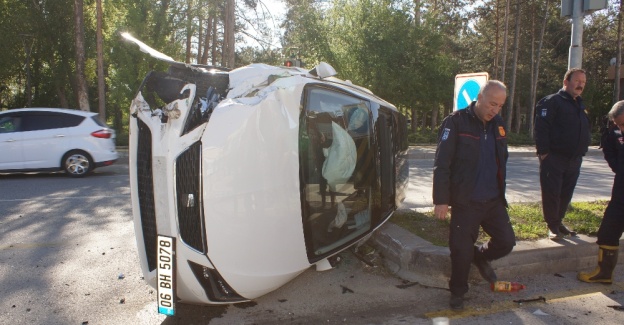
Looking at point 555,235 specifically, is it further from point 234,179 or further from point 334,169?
point 234,179

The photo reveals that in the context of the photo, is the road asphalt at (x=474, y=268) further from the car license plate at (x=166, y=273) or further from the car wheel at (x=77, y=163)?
the car wheel at (x=77, y=163)

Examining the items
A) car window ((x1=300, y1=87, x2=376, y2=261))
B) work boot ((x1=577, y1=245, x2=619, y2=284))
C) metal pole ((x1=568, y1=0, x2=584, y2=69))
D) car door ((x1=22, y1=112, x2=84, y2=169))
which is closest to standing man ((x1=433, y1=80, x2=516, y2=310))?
car window ((x1=300, y1=87, x2=376, y2=261))

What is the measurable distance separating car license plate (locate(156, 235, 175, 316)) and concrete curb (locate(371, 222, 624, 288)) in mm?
2170

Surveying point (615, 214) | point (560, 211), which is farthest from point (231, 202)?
point (560, 211)

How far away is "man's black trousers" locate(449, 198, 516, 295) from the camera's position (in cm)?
361

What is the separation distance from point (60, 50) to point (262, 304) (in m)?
29.8

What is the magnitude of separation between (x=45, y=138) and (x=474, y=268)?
9892 millimetres

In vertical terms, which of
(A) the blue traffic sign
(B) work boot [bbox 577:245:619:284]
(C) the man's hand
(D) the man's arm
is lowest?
(B) work boot [bbox 577:245:619:284]

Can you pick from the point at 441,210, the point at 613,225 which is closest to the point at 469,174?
the point at 441,210

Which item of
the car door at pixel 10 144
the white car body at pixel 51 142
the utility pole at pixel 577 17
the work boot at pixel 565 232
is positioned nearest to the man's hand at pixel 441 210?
the work boot at pixel 565 232

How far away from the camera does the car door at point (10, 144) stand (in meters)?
10.3

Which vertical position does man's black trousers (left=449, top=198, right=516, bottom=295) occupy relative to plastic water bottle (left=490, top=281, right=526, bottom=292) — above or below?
above

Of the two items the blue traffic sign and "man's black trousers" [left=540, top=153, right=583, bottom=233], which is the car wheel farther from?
"man's black trousers" [left=540, top=153, right=583, bottom=233]

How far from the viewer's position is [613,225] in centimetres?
416
